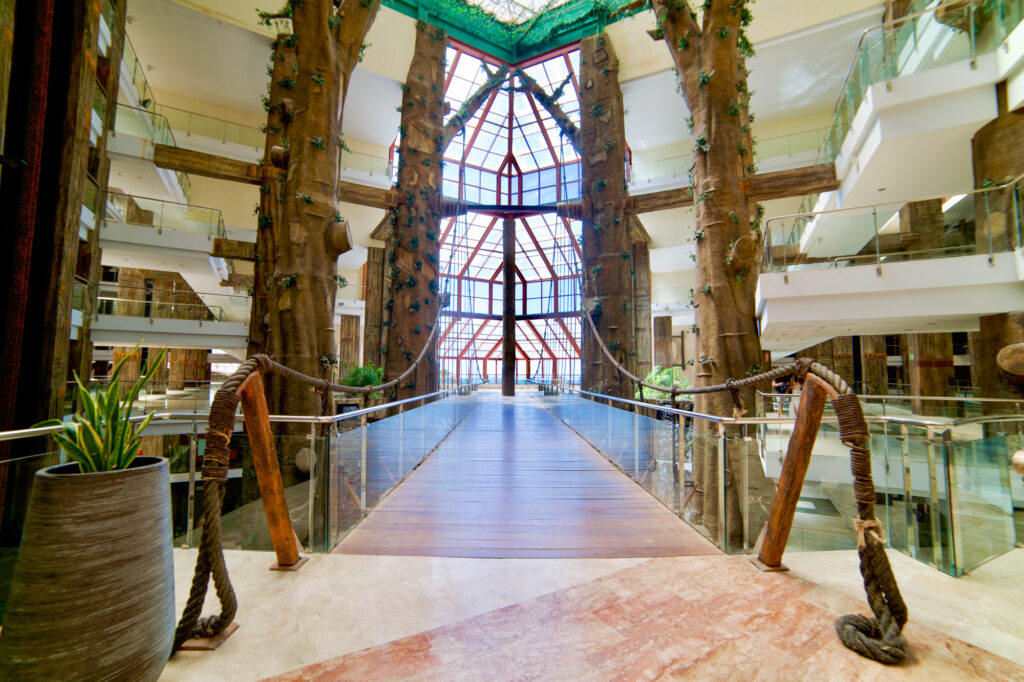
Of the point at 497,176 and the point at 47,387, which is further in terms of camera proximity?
the point at 497,176

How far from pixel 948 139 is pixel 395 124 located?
11.3 m

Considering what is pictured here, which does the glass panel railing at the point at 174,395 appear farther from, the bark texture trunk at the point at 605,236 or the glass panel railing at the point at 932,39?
the glass panel railing at the point at 932,39

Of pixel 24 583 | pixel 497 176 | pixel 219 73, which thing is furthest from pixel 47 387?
pixel 497 176

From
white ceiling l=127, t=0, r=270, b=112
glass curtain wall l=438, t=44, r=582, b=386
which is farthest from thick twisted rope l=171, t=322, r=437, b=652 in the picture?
white ceiling l=127, t=0, r=270, b=112

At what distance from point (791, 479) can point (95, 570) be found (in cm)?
225

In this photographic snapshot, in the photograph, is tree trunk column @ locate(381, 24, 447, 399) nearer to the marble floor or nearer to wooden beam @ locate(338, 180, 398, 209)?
wooden beam @ locate(338, 180, 398, 209)

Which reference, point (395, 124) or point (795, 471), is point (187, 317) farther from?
point (795, 471)

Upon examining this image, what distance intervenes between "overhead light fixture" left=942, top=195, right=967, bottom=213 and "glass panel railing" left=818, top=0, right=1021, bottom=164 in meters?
1.66

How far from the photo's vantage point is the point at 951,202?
4.86 m

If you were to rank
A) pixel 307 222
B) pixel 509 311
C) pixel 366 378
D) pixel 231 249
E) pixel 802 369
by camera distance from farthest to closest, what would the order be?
pixel 509 311, pixel 231 249, pixel 366 378, pixel 307 222, pixel 802 369

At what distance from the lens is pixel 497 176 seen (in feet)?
57.4

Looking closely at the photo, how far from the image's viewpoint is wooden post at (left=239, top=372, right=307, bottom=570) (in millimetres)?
1773

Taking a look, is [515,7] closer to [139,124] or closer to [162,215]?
[139,124]

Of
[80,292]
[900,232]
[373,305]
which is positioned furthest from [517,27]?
[80,292]
